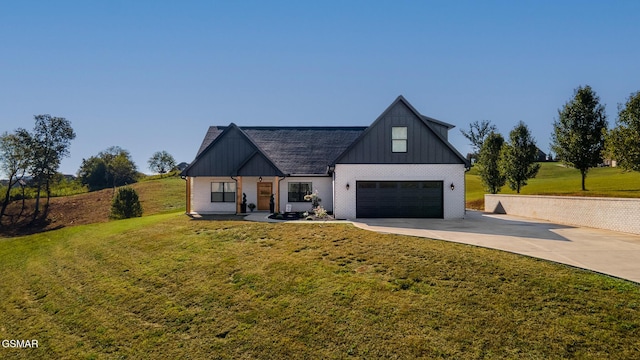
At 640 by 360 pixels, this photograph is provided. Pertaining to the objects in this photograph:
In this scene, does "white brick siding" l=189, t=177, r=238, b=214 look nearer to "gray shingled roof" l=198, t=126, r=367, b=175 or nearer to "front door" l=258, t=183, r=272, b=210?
"front door" l=258, t=183, r=272, b=210

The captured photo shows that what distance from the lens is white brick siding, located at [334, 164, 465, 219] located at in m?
19.4


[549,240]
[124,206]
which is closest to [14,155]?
[124,206]

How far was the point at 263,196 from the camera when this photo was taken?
76.9 ft

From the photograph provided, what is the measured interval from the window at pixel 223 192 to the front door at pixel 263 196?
1.88m

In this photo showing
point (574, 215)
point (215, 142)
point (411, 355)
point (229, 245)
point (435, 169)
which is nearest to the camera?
point (411, 355)

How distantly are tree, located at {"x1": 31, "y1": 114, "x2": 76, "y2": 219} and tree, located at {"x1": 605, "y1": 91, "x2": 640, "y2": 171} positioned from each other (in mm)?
63416

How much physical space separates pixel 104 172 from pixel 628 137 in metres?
81.0

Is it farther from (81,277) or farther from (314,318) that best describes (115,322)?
(314,318)

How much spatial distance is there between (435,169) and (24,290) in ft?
66.2

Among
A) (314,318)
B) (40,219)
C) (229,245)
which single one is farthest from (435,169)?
(40,219)

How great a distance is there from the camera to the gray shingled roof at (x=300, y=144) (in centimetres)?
2383

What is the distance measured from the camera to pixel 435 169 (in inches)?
763

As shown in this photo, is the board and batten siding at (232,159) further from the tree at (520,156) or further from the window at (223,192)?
the tree at (520,156)

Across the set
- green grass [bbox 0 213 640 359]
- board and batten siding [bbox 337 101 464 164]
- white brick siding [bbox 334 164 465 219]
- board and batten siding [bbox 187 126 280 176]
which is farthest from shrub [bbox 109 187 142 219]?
board and batten siding [bbox 337 101 464 164]
